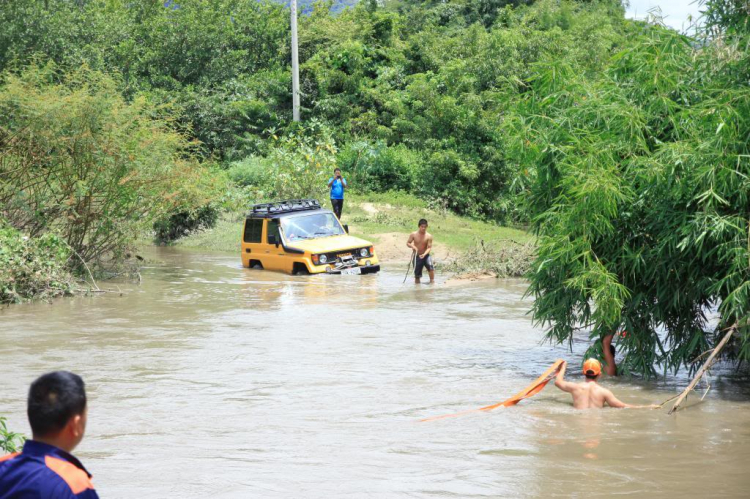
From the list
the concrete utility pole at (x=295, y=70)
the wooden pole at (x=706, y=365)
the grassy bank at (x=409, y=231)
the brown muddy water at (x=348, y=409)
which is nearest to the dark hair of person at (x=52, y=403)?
the brown muddy water at (x=348, y=409)

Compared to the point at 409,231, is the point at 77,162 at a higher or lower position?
higher

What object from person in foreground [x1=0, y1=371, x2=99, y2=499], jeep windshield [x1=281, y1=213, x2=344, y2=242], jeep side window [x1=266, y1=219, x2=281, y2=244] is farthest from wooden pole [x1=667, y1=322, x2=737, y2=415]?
jeep side window [x1=266, y1=219, x2=281, y2=244]

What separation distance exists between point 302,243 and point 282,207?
56.4 inches

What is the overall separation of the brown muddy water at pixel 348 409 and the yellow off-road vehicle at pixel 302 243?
4092 millimetres

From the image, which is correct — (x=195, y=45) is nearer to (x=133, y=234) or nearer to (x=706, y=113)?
(x=133, y=234)

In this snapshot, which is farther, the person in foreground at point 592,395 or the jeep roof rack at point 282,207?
the jeep roof rack at point 282,207

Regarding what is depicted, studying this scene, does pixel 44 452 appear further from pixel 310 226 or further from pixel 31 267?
pixel 310 226

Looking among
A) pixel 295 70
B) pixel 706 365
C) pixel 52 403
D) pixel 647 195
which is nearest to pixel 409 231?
pixel 295 70

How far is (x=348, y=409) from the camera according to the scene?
A: 9852 mm

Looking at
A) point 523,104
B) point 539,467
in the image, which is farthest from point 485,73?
point 539,467

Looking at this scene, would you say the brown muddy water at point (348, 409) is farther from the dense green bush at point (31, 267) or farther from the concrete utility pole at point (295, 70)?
the concrete utility pole at point (295, 70)

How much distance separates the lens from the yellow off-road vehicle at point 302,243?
69.9 ft

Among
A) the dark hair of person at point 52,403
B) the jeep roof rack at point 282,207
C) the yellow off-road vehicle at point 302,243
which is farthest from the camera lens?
the jeep roof rack at point 282,207

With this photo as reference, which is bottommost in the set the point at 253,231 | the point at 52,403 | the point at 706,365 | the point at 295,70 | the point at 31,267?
the point at 706,365
